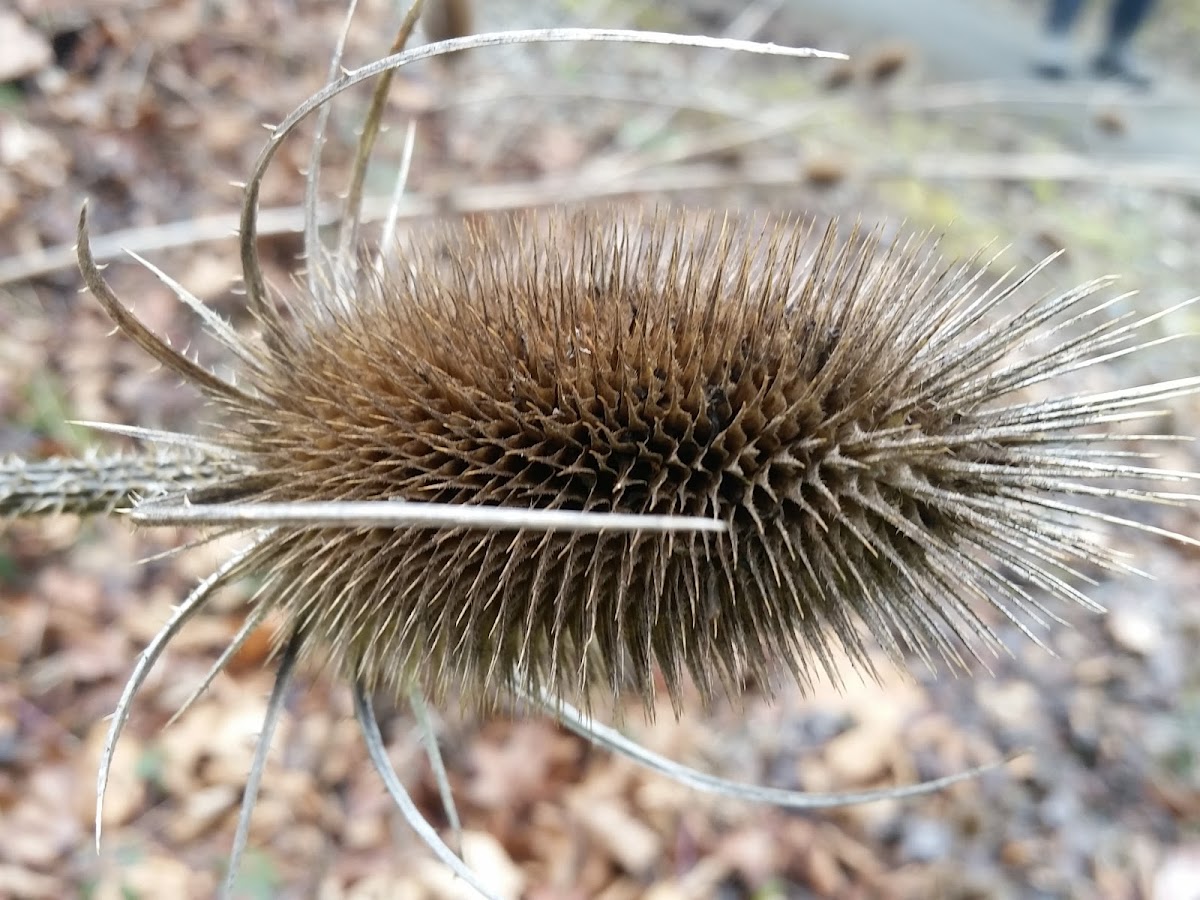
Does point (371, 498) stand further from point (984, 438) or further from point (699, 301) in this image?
point (984, 438)

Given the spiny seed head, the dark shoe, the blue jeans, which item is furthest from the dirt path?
the spiny seed head

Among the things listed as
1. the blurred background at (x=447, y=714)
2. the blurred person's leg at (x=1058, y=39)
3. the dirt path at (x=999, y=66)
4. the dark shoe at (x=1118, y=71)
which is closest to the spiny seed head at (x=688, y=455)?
the blurred background at (x=447, y=714)

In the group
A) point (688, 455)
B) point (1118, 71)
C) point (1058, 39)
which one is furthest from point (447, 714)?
point (1118, 71)

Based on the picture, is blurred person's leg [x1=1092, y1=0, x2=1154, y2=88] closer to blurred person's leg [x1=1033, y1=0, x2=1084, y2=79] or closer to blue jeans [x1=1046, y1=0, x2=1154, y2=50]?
blue jeans [x1=1046, y1=0, x2=1154, y2=50]

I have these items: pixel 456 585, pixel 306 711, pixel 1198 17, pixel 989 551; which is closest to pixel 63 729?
pixel 306 711

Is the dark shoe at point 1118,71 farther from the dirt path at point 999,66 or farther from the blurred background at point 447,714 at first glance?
the blurred background at point 447,714

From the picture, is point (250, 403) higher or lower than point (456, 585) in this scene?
higher
